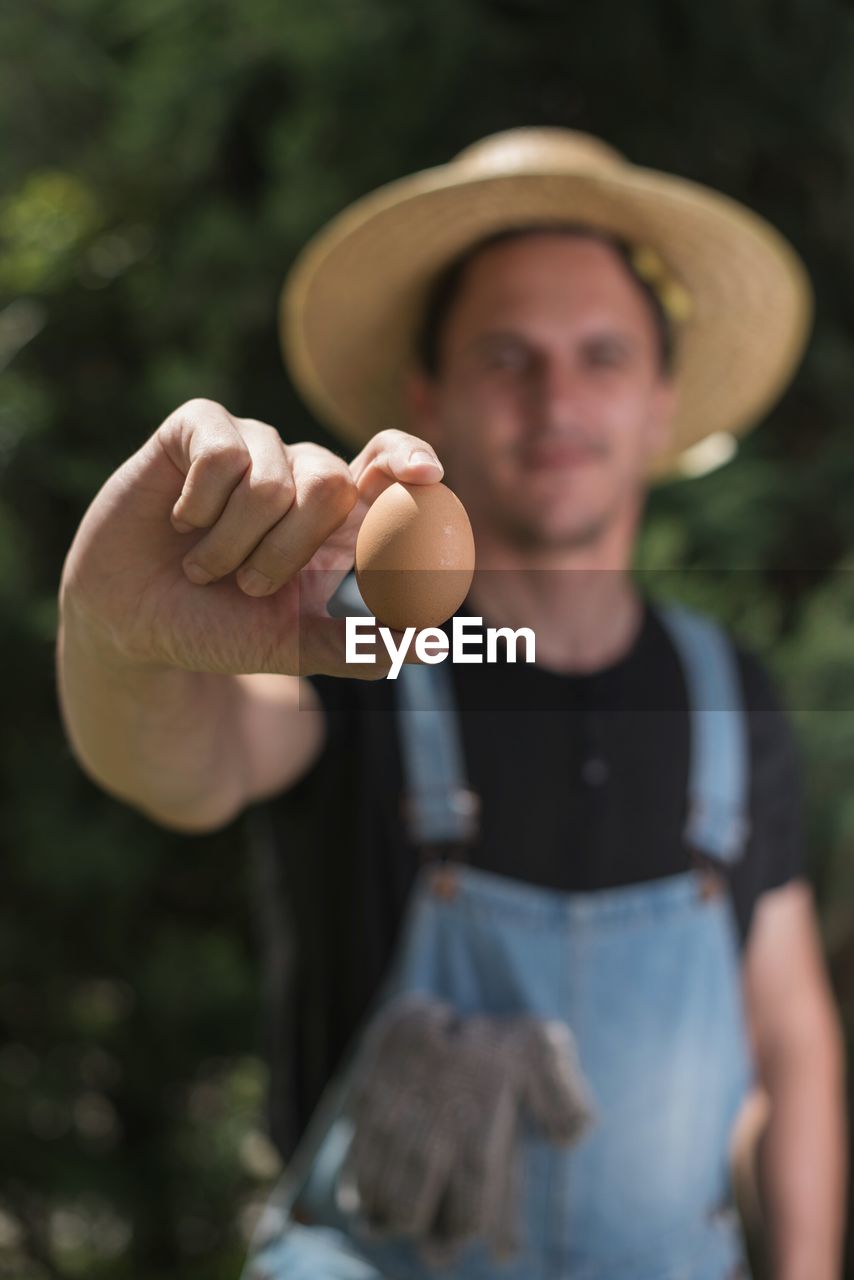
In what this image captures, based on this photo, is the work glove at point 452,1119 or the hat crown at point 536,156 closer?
the work glove at point 452,1119

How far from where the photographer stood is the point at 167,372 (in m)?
1.59

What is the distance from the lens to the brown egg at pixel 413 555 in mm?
494

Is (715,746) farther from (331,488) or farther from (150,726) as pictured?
(331,488)

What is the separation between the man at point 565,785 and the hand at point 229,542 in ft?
0.83

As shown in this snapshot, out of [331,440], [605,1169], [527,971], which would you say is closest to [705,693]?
[527,971]

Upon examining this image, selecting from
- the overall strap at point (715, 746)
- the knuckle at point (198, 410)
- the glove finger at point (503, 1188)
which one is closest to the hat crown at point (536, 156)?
the overall strap at point (715, 746)

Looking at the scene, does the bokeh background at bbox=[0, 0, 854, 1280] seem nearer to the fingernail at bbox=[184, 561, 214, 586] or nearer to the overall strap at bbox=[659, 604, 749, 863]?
the overall strap at bbox=[659, 604, 749, 863]

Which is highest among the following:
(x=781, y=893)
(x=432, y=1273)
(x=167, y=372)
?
(x=167, y=372)

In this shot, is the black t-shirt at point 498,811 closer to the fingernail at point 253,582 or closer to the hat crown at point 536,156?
the hat crown at point 536,156

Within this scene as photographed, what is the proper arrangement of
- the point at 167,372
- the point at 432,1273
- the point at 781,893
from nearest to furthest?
the point at 432,1273 < the point at 781,893 < the point at 167,372

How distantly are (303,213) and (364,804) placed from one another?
863 millimetres

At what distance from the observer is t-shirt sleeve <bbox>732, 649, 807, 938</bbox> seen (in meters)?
1.21

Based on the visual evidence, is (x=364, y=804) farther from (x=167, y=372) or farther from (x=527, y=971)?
(x=167, y=372)

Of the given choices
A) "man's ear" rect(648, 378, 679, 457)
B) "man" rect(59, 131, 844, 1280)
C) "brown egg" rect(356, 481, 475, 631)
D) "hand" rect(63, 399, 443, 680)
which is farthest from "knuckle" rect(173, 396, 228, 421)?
"man's ear" rect(648, 378, 679, 457)
